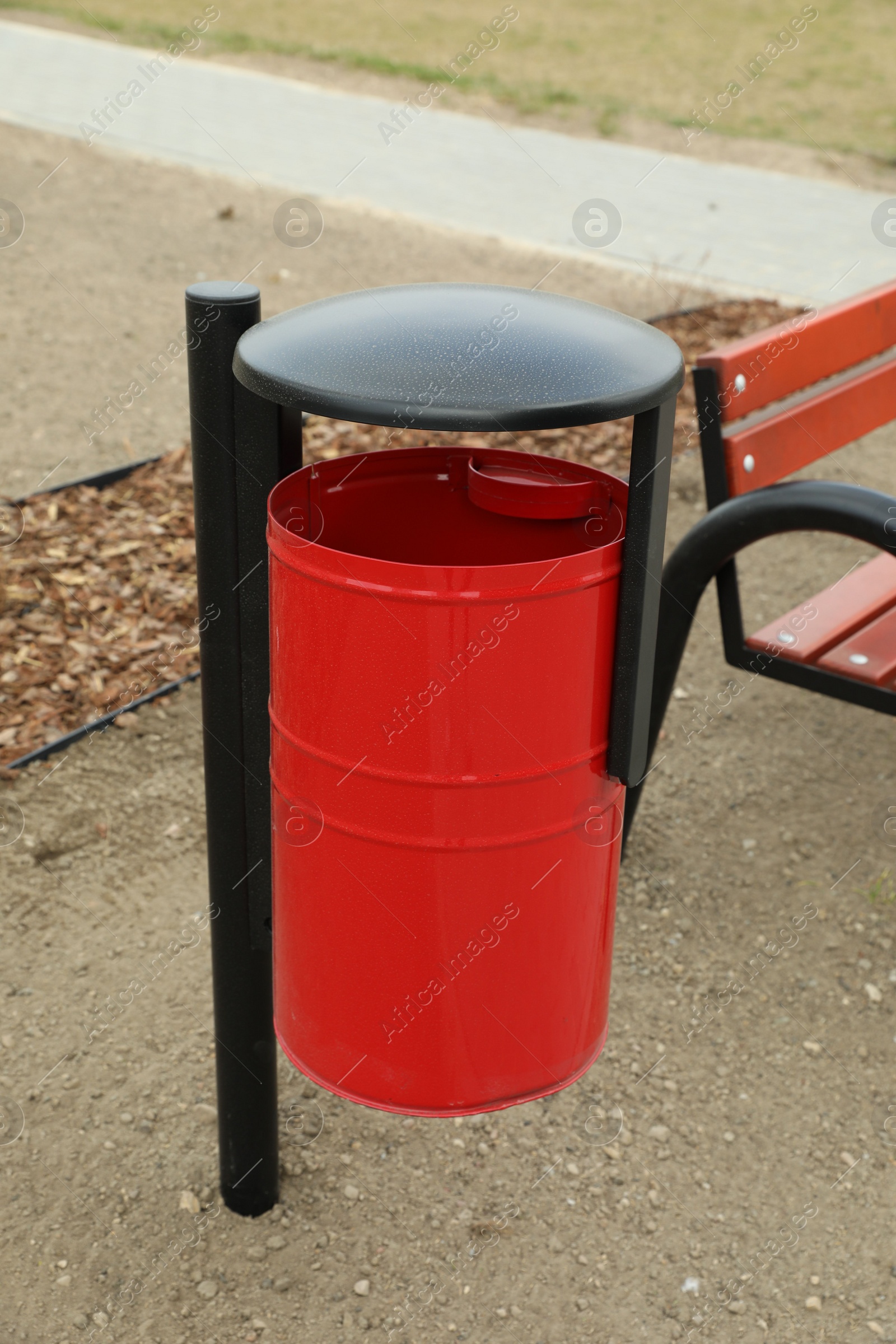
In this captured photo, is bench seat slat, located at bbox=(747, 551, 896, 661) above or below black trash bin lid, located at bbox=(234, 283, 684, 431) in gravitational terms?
below

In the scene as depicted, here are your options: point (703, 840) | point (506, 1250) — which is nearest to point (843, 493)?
point (703, 840)

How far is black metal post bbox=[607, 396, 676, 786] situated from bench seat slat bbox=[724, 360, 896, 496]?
121cm

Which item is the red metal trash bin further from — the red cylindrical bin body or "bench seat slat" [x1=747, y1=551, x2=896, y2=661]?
"bench seat slat" [x1=747, y1=551, x2=896, y2=661]

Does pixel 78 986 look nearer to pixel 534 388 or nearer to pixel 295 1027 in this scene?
pixel 295 1027

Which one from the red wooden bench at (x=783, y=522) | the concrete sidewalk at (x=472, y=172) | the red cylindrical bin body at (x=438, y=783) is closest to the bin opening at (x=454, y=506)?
the red cylindrical bin body at (x=438, y=783)

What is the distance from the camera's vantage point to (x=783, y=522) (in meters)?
2.63

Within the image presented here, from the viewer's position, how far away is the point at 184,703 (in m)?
3.72

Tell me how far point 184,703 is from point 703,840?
1509 millimetres

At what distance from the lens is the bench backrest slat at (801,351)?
9.35ft

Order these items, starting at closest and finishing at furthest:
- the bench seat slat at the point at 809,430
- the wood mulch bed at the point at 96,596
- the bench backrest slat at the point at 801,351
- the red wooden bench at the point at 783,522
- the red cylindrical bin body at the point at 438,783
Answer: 1. the red cylindrical bin body at the point at 438,783
2. the red wooden bench at the point at 783,522
3. the bench backrest slat at the point at 801,351
4. the bench seat slat at the point at 809,430
5. the wood mulch bed at the point at 96,596

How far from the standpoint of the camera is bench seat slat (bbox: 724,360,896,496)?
2992 millimetres

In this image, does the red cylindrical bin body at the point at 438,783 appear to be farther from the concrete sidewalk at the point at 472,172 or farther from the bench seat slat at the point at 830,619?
the concrete sidewalk at the point at 472,172

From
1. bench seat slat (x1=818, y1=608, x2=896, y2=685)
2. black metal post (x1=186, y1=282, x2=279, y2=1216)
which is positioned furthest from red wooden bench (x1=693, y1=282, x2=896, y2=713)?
black metal post (x1=186, y1=282, x2=279, y2=1216)

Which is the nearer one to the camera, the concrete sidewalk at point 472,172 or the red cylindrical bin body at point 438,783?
the red cylindrical bin body at point 438,783
